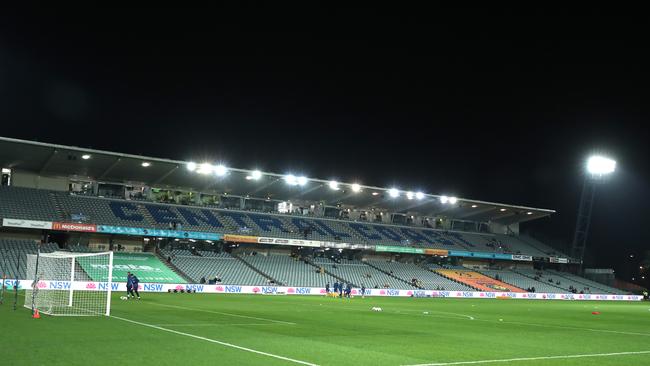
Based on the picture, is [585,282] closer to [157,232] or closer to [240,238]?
[240,238]

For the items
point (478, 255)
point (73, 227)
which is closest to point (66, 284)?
point (73, 227)

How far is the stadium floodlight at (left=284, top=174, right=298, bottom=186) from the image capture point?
198 ft

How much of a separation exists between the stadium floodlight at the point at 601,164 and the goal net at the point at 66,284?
60.9 m

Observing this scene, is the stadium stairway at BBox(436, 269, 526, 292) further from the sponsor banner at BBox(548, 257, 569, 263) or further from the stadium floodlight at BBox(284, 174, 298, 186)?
the stadium floodlight at BBox(284, 174, 298, 186)

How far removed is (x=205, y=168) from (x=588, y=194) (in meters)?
54.9

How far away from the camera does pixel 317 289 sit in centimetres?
5528

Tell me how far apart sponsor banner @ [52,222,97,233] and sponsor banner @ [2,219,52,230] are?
0.52m

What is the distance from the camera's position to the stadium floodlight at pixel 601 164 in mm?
79188

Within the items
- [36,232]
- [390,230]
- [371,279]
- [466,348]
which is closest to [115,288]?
[36,232]

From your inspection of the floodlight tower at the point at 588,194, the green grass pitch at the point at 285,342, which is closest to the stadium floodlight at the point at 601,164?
the floodlight tower at the point at 588,194

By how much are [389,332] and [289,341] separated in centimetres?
480

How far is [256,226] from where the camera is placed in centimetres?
6281

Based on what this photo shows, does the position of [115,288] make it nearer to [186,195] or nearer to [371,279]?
[186,195]

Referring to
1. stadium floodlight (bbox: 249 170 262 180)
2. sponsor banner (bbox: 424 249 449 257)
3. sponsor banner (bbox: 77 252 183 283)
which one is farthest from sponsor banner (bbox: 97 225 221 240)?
sponsor banner (bbox: 424 249 449 257)
